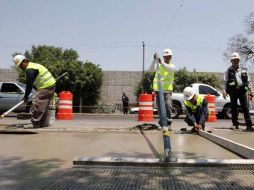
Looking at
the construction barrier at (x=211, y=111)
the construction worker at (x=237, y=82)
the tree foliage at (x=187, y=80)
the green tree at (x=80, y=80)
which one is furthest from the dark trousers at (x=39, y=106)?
the tree foliage at (x=187, y=80)

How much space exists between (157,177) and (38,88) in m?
4.88

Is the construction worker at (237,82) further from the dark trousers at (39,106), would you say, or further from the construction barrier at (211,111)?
the construction barrier at (211,111)

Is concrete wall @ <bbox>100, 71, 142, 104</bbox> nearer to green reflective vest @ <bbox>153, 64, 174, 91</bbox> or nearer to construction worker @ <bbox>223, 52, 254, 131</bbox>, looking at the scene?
construction worker @ <bbox>223, 52, 254, 131</bbox>

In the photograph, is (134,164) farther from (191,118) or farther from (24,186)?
(191,118)

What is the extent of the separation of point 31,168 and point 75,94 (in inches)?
1263

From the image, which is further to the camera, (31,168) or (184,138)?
(184,138)

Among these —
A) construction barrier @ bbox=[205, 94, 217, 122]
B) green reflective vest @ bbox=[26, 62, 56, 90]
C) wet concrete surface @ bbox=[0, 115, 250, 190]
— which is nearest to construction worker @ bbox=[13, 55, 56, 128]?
green reflective vest @ bbox=[26, 62, 56, 90]

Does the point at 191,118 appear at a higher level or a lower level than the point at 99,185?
higher

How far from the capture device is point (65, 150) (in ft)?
17.3

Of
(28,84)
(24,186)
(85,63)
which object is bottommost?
(24,186)

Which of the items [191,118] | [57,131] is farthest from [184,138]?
[57,131]

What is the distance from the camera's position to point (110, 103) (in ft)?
122

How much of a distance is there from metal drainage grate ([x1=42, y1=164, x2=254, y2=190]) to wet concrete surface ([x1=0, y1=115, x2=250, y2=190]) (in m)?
0.24

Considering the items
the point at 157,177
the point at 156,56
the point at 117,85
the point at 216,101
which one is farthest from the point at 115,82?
the point at 157,177
